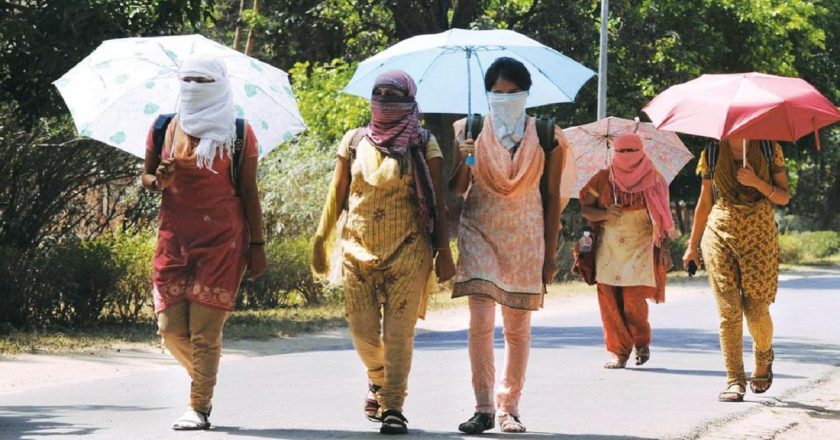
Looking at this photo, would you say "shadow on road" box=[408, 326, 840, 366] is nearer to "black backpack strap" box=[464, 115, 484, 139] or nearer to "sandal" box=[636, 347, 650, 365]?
"sandal" box=[636, 347, 650, 365]

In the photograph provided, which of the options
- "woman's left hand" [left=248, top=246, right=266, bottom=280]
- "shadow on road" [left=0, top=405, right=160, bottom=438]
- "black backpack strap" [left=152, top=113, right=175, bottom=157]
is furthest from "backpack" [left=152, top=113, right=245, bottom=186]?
"shadow on road" [left=0, top=405, right=160, bottom=438]

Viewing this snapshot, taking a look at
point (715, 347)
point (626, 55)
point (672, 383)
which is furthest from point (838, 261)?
point (672, 383)

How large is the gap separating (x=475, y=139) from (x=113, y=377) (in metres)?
4.32

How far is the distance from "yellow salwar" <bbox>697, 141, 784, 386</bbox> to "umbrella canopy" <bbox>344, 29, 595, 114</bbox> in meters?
1.13

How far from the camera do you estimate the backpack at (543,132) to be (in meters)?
8.02

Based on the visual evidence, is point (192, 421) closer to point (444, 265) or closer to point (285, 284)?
point (444, 265)

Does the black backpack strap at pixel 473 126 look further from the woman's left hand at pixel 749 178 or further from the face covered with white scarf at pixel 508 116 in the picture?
the woman's left hand at pixel 749 178

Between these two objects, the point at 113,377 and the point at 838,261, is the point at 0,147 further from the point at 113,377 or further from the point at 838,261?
the point at 838,261

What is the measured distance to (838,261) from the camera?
141 ft

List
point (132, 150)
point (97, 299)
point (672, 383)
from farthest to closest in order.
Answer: point (97, 299), point (672, 383), point (132, 150)

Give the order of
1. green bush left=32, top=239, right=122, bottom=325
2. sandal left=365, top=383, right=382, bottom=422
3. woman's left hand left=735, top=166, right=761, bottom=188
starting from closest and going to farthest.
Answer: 1. sandal left=365, top=383, right=382, bottom=422
2. woman's left hand left=735, top=166, right=761, bottom=188
3. green bush left=32, top=239, right=122, bottom=325

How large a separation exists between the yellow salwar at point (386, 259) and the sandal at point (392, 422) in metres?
0.03

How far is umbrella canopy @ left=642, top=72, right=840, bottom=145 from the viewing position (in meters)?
9.15

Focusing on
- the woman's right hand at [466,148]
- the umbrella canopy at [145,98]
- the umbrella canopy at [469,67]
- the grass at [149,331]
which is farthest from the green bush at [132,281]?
the woman's right hand at [466,148]
